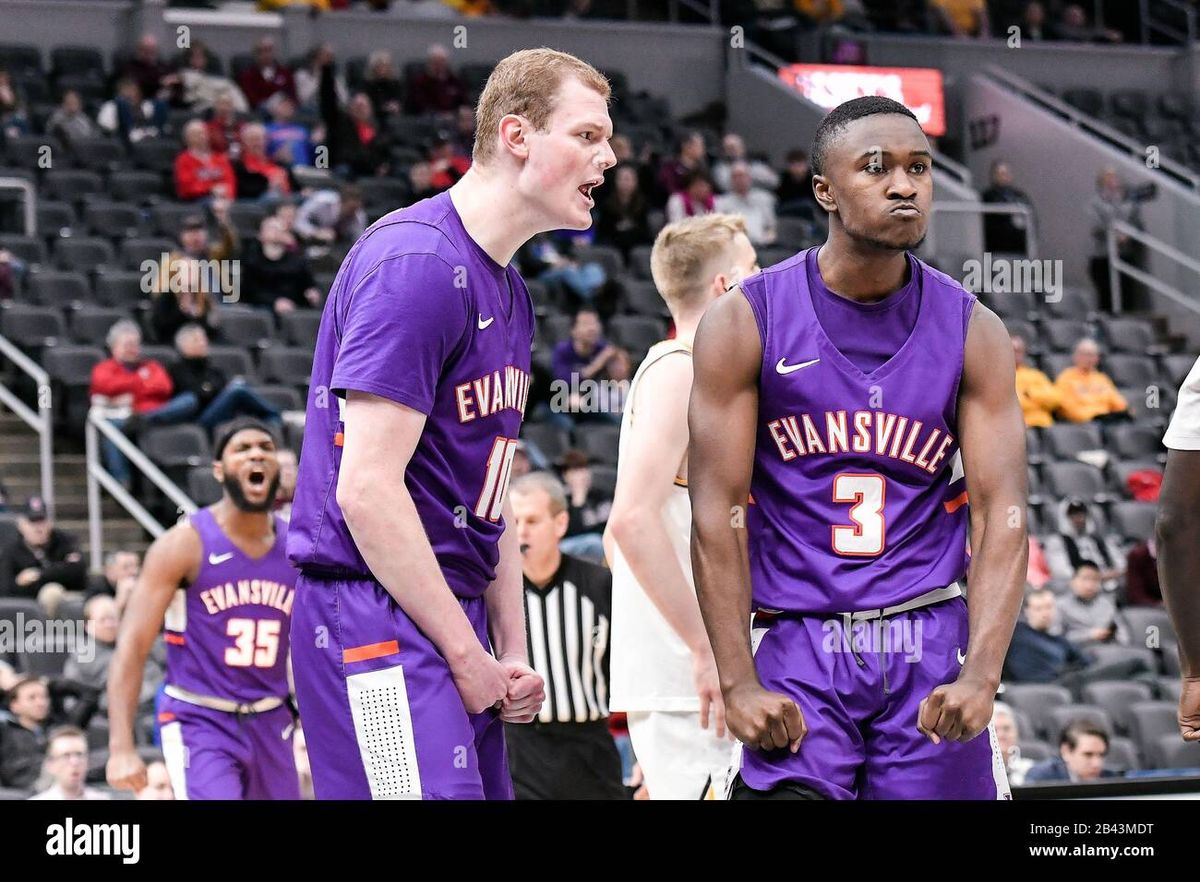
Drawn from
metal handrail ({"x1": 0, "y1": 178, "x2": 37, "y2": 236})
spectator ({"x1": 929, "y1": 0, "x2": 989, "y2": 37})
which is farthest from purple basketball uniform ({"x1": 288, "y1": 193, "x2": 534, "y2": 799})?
spectator ({"x1": 929, "y1": 0, "x2": 989, "y2": 37})

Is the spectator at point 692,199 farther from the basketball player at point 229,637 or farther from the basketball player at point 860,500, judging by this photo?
the basketball player at point 860,500

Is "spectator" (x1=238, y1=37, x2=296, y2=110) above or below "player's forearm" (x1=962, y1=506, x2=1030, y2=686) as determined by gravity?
above

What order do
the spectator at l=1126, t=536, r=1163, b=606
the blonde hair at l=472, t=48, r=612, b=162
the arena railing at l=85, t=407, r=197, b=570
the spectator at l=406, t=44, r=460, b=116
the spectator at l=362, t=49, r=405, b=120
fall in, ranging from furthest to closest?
the spectator at l=406, t=44, r=460, b=116, the spectator at l=362, t=49, r=405, b=120, the spectator at l=1126, t=536, r=1163, b=606, the arena railing at l=85, t=407, r=197, b=570, the blonde hair at l=472, t=48, r=612, b=162

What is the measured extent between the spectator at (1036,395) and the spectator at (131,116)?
6050 mm

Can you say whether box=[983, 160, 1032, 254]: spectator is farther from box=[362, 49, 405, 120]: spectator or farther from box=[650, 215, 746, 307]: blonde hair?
box=[650, 215, 746, 307]: blonde hair

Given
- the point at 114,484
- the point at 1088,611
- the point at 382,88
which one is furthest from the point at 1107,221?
the point at 114,484

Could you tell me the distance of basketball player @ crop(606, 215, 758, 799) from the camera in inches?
159

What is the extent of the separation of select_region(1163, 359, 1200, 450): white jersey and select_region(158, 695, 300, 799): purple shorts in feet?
9.48

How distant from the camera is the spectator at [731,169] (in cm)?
1343

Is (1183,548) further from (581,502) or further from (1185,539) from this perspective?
(581,502)

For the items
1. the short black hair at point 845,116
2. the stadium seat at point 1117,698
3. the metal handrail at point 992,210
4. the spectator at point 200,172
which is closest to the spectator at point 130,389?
the spectator at point 200,172

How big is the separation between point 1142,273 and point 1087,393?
9.90ft

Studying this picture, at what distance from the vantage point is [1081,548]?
34.7 feet
